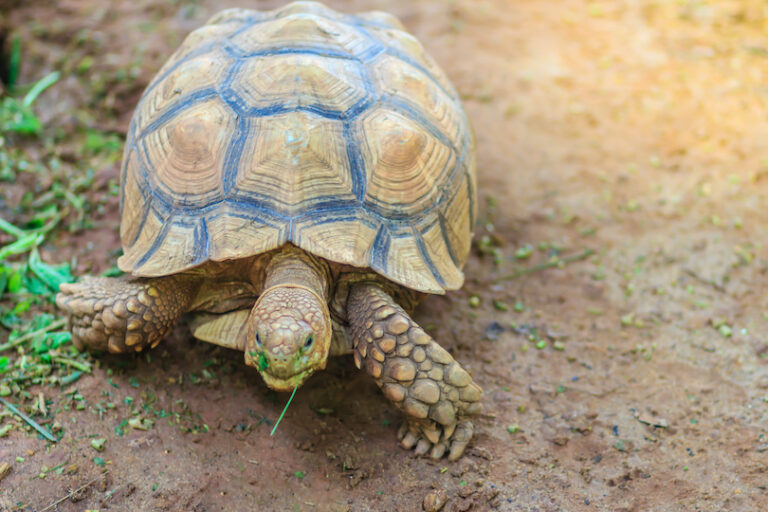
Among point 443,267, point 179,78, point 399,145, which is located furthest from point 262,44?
point 443,267

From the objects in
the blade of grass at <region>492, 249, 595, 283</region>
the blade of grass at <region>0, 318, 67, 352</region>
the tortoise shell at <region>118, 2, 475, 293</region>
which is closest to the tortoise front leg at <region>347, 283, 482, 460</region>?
the tortoise shell at <region>118, 2, 475, 293</region>

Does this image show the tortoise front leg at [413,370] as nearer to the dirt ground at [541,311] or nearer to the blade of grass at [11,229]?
the dirt ground at [541,311]

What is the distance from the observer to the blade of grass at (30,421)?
2.54 m

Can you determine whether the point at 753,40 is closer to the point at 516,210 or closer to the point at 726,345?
the point at 516,210

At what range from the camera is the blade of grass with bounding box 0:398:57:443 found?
2.54m

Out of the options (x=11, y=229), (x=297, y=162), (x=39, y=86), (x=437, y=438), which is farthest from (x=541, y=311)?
(x=39, y=86)

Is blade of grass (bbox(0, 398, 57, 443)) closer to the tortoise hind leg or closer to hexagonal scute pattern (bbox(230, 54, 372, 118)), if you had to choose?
the tortoise hind leg

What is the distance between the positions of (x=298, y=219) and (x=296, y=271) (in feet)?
0.71

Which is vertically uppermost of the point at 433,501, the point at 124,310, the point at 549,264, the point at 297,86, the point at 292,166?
the point at 297,86

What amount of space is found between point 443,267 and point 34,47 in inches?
166

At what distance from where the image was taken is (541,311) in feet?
11.5

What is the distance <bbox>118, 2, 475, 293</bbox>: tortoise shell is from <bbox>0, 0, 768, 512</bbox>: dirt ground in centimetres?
66

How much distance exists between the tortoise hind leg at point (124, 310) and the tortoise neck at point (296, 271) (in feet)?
1.47

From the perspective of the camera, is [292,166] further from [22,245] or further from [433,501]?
[22,245]
